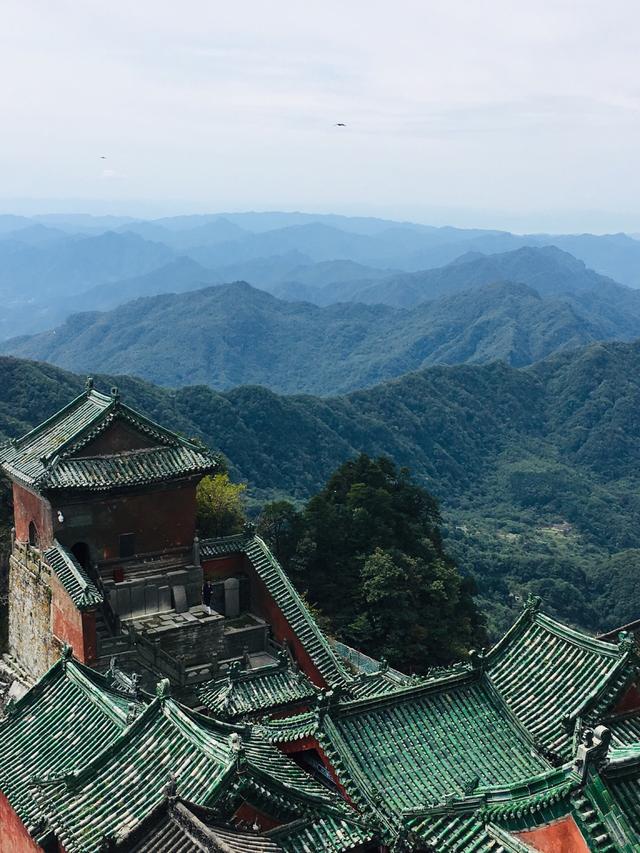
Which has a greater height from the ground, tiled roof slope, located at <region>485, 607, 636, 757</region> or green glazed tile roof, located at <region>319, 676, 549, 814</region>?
tiled roof slope, located at <region>485, 607, 636, 757</region>

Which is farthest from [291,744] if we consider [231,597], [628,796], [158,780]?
[231,597]

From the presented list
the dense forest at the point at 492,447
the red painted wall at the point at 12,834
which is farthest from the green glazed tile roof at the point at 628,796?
the dense forest at the point at 492,447

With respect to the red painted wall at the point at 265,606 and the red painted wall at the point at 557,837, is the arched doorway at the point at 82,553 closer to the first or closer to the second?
the red painted wall at the point at 265,606

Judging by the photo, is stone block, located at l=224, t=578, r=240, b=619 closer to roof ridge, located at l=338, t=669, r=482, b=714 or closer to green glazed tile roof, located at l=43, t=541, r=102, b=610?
green glazed tile roof, located at l=43, t=541, r=102, b=610

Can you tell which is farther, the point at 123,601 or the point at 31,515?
the point at 31,515

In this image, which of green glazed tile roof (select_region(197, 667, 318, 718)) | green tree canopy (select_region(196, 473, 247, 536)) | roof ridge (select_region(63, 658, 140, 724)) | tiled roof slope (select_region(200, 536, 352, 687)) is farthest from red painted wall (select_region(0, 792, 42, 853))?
green tree canopy (select_region(196, 473, 247, 536))

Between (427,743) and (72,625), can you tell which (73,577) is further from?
(427,743)
